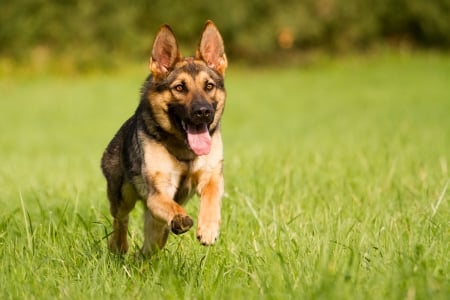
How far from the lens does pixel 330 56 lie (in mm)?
43906

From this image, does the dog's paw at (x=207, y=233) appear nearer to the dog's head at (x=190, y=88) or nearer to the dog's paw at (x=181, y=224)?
the dog's paw at (x=181, y=224)

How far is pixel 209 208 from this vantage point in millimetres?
4617

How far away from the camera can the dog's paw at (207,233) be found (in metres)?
4.38

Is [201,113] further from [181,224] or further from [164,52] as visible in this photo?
[181,224]

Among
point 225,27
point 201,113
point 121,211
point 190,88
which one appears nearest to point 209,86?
point 190,88

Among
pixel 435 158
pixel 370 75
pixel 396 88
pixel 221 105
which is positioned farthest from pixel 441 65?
pixel 221 105

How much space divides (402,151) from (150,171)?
606cm

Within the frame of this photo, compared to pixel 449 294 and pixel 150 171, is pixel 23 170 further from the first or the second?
pixel 449 294

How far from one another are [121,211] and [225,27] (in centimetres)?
3774

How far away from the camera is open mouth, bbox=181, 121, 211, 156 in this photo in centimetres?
506

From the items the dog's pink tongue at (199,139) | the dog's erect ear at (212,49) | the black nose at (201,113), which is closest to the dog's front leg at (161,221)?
the dog's pink tongue at (199,139)

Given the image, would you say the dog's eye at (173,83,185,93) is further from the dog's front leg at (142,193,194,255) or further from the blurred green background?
the blurred green background

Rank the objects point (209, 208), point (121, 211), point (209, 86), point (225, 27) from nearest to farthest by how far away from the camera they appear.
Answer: point (209, 208), point (209, 86), point (121, 211), point (225, 27)

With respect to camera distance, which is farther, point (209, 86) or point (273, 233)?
point (209, 86)
